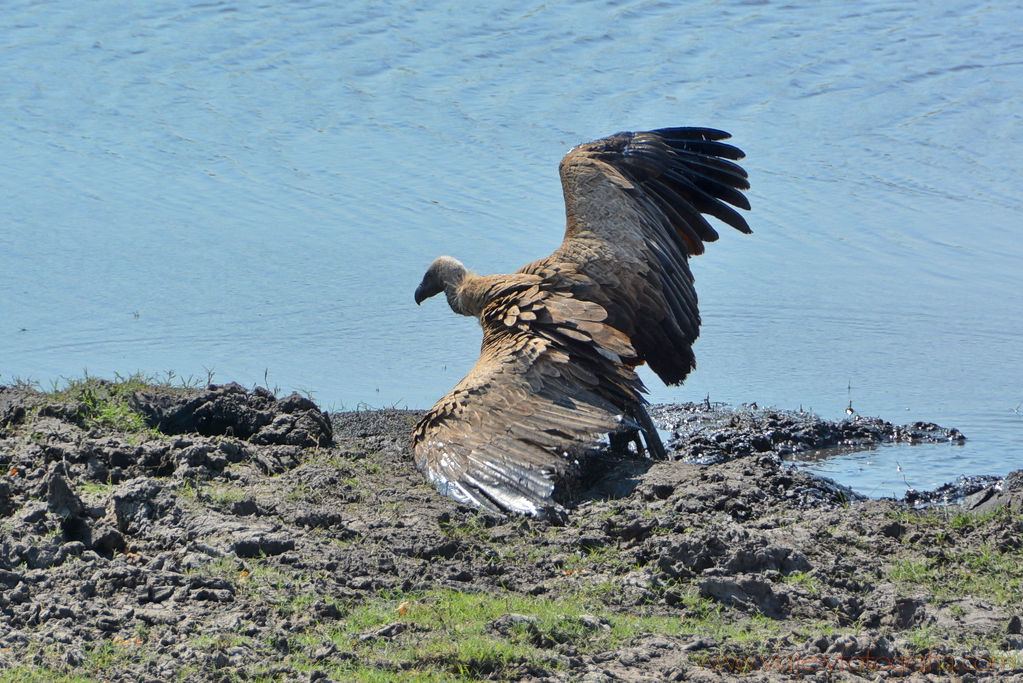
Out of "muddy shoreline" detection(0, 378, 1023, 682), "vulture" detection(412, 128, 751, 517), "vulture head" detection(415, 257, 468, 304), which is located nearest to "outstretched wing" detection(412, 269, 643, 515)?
"vulture" detection(412, 128, 751, 517)

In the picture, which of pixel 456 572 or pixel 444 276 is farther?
pixel 444 276

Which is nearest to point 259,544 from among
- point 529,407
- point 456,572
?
point 456,572

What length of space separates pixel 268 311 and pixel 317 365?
1.32 metres

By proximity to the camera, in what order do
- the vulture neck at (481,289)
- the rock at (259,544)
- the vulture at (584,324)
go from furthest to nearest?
the vulture neck at (481,289)
the vulture at (584,324)
the rock at (259,544)

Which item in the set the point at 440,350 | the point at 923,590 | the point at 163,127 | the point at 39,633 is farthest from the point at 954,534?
the point at 163,127

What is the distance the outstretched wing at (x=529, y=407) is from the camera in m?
5.22

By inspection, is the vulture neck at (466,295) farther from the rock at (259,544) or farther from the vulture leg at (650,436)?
the rock at (259,544)

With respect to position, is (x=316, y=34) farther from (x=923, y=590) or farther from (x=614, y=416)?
(x=923, y=590)

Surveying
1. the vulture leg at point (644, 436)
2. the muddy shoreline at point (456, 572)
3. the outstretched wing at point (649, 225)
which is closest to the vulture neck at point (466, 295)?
the outstretched wing at point (649, 225)

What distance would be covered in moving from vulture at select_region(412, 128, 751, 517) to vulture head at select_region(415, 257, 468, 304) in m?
0.01

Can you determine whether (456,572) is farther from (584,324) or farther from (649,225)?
(649,225)

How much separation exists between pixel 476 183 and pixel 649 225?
5.75m

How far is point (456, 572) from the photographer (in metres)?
4.36

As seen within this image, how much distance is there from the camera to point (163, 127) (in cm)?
1433
